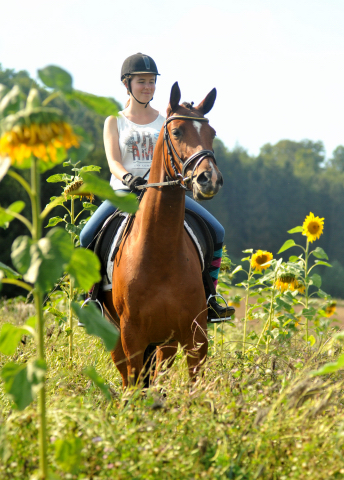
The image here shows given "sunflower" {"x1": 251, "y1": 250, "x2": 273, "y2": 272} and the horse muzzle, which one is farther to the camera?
"sunflower" {"x1": 251, "y1": 250, "x2": 273, "y2": 272}

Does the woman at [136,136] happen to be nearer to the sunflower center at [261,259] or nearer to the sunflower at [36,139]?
the sunflower center at [261,259]

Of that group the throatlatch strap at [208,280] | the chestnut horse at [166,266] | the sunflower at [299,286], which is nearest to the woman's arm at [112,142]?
the chestnut horse at [166,266]

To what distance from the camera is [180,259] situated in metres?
3.78

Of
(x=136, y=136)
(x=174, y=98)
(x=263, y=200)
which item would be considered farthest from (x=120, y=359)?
(x=263, y=200)

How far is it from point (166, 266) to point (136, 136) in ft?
4.69

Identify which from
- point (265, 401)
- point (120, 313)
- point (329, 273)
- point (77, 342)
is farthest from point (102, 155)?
point (329, 273)

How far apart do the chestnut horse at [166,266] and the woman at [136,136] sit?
2.14 feet

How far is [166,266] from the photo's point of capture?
12.2 ft

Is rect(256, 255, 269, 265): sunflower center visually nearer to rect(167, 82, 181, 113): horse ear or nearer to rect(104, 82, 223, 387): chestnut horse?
rect(104, 82, 223, 387): chestnut horse

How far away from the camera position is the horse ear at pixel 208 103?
A: 390cm

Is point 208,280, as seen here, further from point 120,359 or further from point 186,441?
point 186,441

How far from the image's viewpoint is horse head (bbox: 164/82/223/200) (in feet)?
10.7

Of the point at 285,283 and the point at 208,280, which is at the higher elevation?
the point at 208,280

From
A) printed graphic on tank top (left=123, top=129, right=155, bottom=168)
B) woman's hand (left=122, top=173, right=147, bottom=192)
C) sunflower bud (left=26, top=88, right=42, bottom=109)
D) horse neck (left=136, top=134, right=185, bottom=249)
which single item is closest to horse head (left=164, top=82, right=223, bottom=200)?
horse neck (left=136, top=134, right=185, bottom=249)
